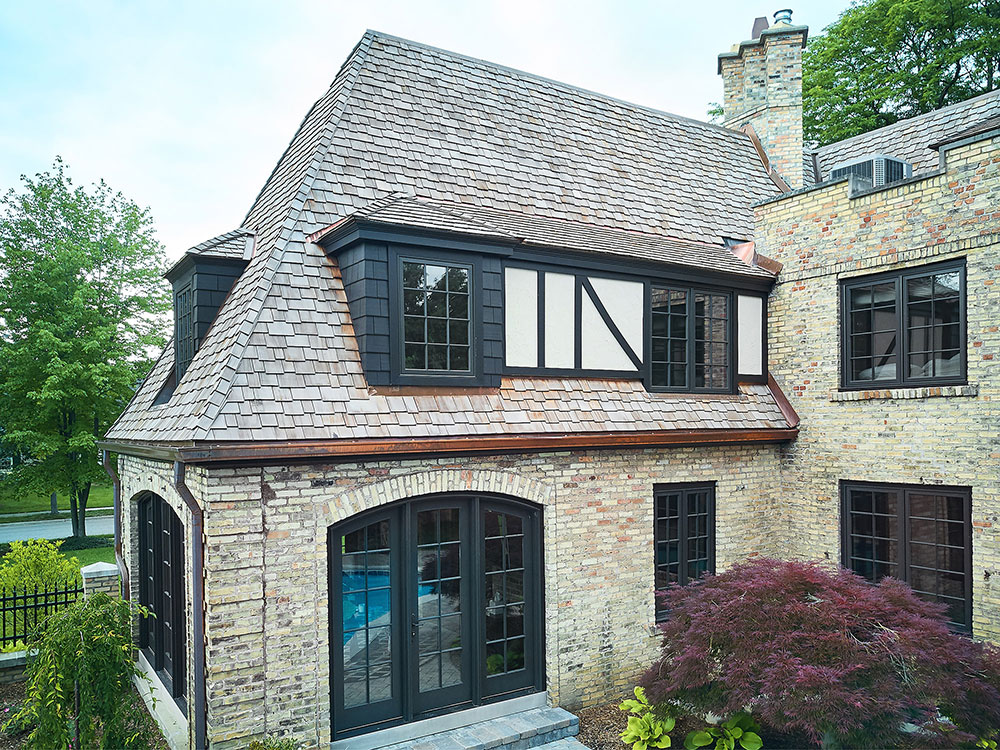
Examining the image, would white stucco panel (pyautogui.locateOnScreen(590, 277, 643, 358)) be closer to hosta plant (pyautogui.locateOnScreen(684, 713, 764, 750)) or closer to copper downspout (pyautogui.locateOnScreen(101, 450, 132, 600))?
hosta plant (pyautogui.locateOnScreen(684, 713, 764, 750))

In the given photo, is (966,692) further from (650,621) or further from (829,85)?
(829,85)

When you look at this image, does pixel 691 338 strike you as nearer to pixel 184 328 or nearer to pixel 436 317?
pixel 436 317

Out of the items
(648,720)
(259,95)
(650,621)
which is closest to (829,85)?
(259,95)

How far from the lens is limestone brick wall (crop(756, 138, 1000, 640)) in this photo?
8.51 m

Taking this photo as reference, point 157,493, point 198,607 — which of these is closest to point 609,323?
point 198,607

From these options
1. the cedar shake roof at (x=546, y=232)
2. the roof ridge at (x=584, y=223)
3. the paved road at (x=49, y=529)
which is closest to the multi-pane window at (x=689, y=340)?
the cedar shake roof at (x=546, y=232)

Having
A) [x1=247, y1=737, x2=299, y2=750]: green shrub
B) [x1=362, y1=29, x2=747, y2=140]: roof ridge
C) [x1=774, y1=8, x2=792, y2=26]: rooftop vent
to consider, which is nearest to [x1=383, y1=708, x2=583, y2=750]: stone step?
[x1=247, y1=737, x2=299, y2=750]: green shrub

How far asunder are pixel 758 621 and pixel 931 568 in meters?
3.89

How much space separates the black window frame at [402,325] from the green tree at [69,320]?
1533 cm

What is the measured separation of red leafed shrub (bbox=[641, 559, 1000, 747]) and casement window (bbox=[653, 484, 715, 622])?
6.39ft

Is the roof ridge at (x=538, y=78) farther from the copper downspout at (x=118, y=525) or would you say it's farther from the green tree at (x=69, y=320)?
the green tree at (x=69, y=320)

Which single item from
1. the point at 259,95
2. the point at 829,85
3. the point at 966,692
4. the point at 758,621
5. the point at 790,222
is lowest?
the point at 966,692

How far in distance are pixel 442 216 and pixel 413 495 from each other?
3.22m

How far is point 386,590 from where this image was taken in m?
7.30
